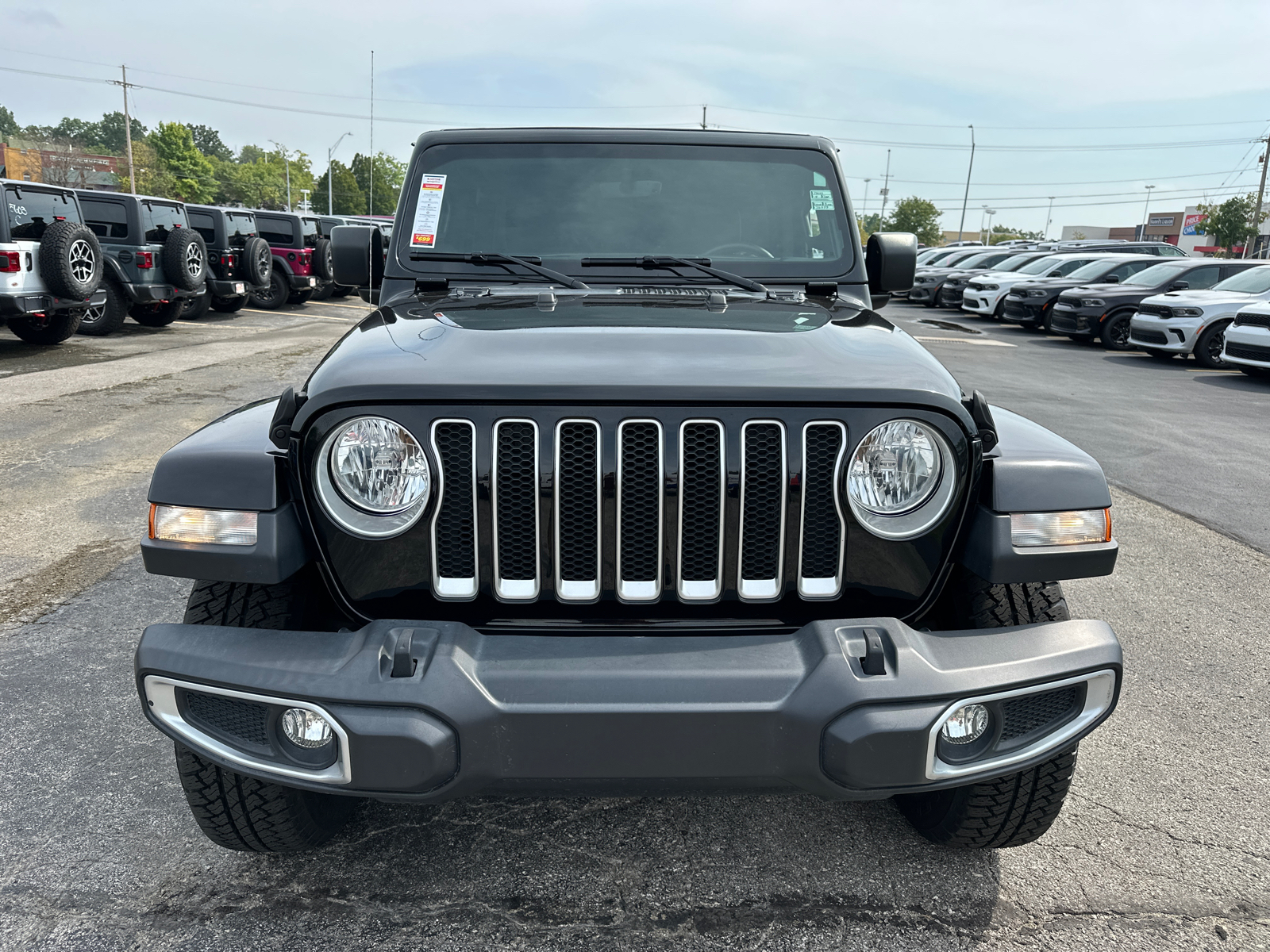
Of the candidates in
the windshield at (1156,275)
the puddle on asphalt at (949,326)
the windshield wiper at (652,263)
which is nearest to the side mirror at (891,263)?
the windshield wiper at (652,263)

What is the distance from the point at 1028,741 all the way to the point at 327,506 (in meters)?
1.46

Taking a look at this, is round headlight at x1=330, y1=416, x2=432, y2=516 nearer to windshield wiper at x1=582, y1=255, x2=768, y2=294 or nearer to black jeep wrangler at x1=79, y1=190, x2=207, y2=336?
windshield wiper at x1=582, y1=255, x2=768, y2=294

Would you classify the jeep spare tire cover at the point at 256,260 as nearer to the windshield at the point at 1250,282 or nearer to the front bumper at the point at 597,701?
the windshield at the point at 1250,282

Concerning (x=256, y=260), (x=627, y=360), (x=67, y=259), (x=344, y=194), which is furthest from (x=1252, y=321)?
(x=344, y=194)

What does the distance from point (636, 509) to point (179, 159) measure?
10610 cm

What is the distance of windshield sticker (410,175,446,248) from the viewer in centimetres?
316

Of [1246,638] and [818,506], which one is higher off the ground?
[818,506]

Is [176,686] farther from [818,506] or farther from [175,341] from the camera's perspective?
[175,341]

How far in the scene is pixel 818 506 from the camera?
191 cm

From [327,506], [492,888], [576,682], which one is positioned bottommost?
[492,888]

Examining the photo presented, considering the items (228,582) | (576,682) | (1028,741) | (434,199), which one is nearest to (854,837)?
(1028,741)

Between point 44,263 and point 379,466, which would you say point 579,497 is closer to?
point 379,466

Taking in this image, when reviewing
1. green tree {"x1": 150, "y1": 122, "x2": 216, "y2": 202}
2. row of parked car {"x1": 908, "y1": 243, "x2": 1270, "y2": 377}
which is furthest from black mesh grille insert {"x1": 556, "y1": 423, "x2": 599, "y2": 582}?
green tree {"x1": 150, "y1": 122, "x2": 216, "y2": 202}

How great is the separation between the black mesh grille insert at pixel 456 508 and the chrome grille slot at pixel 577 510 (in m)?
0.17
